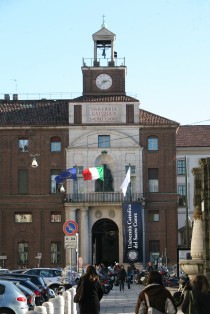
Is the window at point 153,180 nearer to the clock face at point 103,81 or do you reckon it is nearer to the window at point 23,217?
the clock face at point 103,81

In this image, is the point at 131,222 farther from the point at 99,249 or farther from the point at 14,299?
the point at 14,299

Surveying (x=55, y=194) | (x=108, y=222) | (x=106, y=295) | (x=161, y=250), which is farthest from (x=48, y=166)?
(x=106, y=295)

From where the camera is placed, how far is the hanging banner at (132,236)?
76.3 metres

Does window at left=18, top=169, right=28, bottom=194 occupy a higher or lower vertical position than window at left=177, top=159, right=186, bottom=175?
lower

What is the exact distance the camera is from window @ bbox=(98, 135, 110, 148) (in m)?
79.5

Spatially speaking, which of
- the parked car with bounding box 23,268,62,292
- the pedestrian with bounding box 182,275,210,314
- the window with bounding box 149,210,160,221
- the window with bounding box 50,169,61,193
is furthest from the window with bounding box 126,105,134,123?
the pedestrian with bounding box 182,275,210,314

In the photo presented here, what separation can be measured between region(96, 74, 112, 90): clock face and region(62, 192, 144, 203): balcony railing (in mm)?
10006

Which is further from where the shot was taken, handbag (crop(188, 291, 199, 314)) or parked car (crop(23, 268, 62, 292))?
parked car (crop(23, 268, 62, 292))

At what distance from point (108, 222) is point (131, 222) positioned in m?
3.73

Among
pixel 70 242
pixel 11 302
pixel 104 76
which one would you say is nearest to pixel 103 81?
pixel 104 76

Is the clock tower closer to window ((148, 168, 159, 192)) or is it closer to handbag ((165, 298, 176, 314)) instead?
window ((148, 168, 159, 192))

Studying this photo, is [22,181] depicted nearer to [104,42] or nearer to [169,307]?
[104,42]

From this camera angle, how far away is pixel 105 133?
261 feet

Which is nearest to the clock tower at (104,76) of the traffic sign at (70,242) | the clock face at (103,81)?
the clock face at (103,81)
